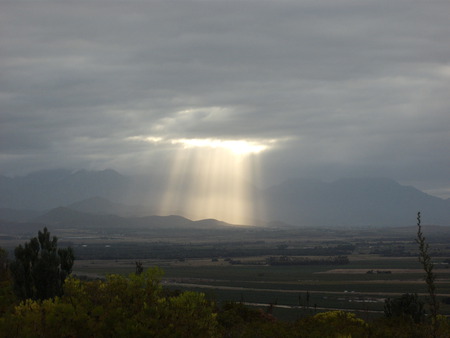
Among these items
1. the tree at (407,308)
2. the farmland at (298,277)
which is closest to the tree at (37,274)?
the tree at (407,308)

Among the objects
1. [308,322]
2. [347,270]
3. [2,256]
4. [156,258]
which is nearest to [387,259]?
[347,270]

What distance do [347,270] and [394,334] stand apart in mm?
97903

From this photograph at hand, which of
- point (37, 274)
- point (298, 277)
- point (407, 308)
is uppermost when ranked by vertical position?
point (37, 274)

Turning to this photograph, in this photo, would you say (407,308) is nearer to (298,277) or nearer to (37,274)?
(37,274)

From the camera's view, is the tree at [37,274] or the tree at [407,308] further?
the tree at [407,308]

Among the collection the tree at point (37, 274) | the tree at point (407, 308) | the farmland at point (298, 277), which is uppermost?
the tree at point (37, 274)

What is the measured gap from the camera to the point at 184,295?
21828 mm

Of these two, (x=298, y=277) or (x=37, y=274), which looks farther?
(x=298, y=277)

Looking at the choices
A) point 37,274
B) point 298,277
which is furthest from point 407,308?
point 298,277

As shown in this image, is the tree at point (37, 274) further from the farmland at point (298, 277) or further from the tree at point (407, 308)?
the farmland at point (298, 277)

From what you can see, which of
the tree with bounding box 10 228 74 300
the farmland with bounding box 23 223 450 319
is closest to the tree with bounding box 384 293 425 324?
the farmland with bounding box 23 223 450 319

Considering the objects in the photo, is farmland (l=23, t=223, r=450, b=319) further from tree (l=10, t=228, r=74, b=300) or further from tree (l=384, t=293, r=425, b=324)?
tree (l=10, t=228, r=74, b=300)

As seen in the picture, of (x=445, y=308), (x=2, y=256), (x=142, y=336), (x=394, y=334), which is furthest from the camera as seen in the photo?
(x=445, y=308)

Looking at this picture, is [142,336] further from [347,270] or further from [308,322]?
[347,270]
